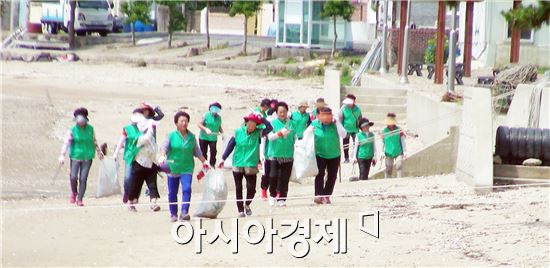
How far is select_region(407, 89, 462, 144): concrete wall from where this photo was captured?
22.1m

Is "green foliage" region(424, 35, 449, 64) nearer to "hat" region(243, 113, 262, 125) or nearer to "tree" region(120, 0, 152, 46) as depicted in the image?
"hat" region(243, 113, 262, 125)

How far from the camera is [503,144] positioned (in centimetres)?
1688

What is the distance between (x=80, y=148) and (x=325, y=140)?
3123 mm

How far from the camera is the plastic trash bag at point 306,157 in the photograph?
1581 cm

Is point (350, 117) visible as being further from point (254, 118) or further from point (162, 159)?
point (162, 159)

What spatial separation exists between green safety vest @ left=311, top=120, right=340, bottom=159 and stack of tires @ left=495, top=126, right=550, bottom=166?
7.53ft

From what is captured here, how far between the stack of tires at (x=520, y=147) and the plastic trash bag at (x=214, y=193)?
3994 millimetres

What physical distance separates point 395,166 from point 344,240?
7.09 m

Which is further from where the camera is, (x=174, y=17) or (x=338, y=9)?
(x=174, y=17)

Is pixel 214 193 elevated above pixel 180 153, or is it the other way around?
pixel 180 153

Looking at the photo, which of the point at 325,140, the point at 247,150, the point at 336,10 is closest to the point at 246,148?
the point at 247,150

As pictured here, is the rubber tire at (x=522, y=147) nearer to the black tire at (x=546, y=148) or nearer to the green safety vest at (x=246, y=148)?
the black tire at (x=546, y=148)

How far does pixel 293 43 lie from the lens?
51.9 metres

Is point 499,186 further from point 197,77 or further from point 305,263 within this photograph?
point 197,77
